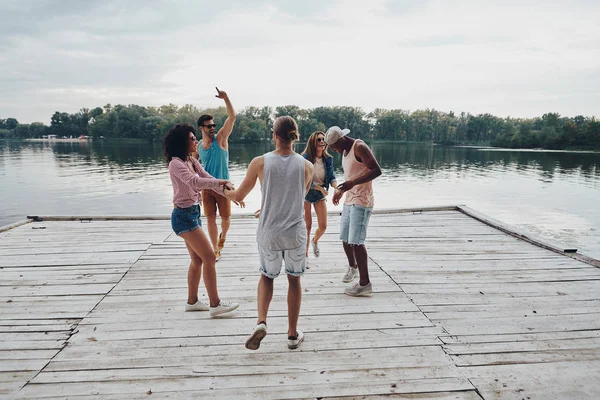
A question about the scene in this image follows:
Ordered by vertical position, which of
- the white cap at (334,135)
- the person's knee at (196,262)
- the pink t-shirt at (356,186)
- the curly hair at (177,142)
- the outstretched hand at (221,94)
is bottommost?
the person's knee at (196,262)

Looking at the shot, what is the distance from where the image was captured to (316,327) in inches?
131

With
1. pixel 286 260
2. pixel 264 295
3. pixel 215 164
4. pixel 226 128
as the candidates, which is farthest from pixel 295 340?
pixel 226 128

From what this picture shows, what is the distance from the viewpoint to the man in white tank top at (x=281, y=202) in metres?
2.61

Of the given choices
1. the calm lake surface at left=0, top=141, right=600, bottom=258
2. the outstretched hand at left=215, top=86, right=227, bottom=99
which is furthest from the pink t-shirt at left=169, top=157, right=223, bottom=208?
the calm lake surface at left=0, top=141, right=600, bottom=258

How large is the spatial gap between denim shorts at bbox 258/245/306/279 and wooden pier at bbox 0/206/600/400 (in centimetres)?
70

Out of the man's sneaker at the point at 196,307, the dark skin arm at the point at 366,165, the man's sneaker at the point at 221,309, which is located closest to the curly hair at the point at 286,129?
the dark skin arm at the point at 366,165

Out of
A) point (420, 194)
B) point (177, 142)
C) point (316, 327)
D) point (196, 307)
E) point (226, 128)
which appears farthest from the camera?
point (420, 194)

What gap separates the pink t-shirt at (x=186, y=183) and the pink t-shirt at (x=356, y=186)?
4.70 feet

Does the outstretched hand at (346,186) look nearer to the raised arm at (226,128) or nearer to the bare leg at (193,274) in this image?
the bare leg at (193,274)

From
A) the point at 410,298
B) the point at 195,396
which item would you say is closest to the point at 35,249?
the point at 195,396

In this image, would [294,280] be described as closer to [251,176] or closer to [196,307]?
[251,176]

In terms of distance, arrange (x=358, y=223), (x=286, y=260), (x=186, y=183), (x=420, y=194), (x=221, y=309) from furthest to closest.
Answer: (x=420, y=194) → (x=358, y=223) → (x=221, y=309) → (x=186, y=183) → (x=286, y=260)

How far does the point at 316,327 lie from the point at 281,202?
138cm

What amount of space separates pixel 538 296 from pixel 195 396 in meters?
3.75
